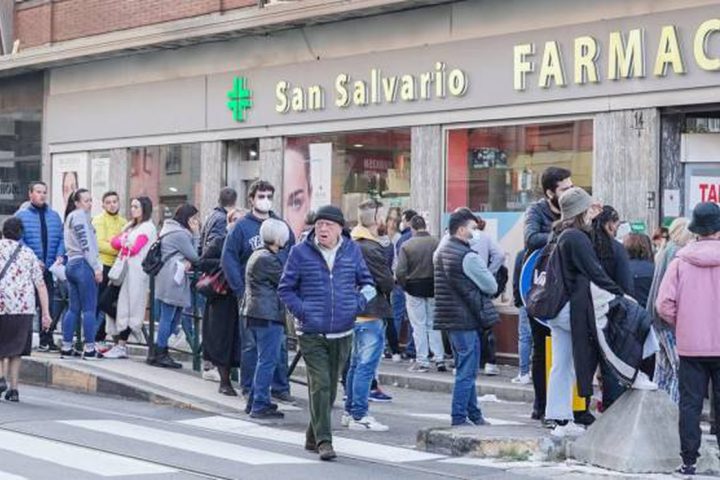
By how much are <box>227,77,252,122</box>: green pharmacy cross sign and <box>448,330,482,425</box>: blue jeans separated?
413 inches

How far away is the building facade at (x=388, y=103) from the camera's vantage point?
16219 millimetres

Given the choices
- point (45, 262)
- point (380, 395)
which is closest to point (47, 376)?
point (45, 262)

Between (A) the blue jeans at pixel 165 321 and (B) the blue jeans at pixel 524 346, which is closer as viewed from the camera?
(A) the blue jeans at pixel 165 321

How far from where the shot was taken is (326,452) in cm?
1072

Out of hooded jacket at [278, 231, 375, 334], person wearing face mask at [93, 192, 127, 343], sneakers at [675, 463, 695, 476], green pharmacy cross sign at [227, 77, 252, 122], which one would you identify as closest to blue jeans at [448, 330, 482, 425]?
hooded jacket at [278, 231, 375, 334]

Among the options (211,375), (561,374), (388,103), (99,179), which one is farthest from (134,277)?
(99,179)

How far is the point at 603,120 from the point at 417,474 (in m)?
7.49

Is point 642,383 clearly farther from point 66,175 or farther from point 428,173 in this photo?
point 66,175

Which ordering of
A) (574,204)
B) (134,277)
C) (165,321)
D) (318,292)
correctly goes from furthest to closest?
1. (134,277)
2. (165,321)
3. (318,292)
4. (574,204)

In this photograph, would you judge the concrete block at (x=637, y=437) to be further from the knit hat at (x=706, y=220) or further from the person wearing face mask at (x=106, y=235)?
the person wearing face mask at (x=106, y=235)

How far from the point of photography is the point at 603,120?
16656mm

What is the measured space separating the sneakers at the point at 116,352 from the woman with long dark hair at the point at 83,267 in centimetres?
20

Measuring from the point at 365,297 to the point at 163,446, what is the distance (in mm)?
1961

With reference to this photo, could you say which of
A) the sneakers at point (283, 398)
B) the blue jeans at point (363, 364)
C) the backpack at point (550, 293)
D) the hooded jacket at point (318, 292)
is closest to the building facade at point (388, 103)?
the sneakers at point (283, 398)
